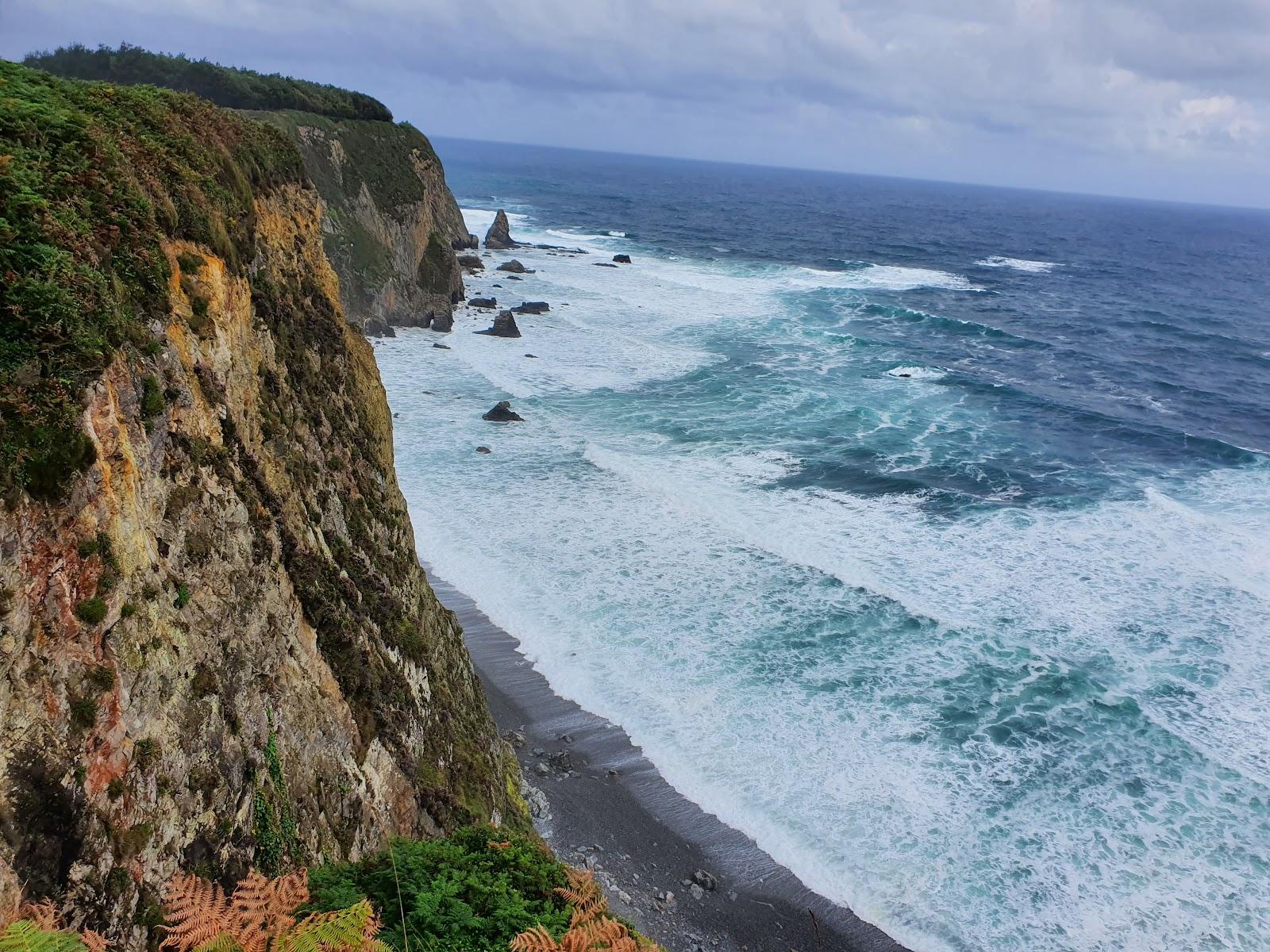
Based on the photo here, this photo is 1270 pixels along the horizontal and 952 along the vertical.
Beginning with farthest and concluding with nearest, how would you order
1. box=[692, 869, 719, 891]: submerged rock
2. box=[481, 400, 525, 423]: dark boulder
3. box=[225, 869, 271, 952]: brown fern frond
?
1. box=[481, 400, 525, 423]: dark boulder
2. box=[692, 869, 719, 891]: submerged rock
3. box=[225, 869, 271, 952]: brown fern frond

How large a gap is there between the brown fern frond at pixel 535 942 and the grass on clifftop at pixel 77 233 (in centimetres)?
526

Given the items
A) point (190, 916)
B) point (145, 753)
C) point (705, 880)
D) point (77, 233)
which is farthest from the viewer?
point (705, 880)

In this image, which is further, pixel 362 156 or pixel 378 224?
pixel 362 156

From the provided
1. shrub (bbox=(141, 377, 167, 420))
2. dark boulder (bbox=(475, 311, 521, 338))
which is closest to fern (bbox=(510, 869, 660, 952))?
shrub (bbox=(141, 377, 167, 420))

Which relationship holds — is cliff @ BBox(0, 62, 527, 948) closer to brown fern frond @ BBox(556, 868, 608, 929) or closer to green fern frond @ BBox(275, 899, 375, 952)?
green fern frond @ BBox(275, 899, 375, 952)

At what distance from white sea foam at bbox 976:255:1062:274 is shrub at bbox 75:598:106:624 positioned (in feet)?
381

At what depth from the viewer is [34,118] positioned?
912cm

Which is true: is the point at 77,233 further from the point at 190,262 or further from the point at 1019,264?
the point at 1019,264

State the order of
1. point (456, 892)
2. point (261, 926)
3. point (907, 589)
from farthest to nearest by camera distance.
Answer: point (907, 589) → point (456, 892) → point (261, 926)

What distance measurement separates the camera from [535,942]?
705cm

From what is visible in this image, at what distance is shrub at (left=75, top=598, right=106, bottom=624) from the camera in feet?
23.7

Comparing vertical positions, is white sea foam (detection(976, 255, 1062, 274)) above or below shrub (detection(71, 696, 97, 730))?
above

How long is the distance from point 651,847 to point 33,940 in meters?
A: 13.9

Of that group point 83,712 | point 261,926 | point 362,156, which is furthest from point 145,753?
point 362,156
